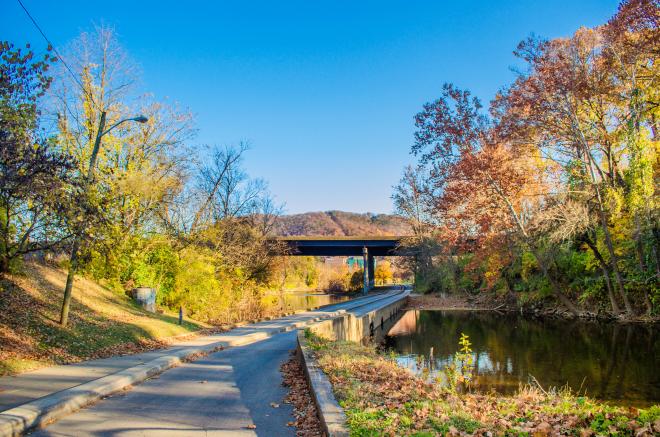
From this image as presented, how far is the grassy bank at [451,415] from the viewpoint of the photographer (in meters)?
5.96

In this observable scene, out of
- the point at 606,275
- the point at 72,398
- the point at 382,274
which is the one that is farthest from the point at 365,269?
the point at 72,398

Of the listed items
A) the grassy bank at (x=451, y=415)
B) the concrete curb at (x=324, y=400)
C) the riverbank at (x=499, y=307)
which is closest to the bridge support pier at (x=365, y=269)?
the riverbank at (x=499, y=307)

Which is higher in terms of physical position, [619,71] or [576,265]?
[619,71]

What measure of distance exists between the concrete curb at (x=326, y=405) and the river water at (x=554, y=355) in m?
5.59

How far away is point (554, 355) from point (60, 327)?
18.1 metres

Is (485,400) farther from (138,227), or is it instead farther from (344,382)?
(138,227)

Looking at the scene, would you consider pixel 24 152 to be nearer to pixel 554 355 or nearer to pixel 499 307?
pixel 554 355

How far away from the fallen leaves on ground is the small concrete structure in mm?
12904

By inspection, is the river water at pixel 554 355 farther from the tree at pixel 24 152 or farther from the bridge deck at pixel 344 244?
the bridge deck at pixel 344 244

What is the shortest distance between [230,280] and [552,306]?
25257 mm

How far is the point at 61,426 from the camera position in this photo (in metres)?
6.93

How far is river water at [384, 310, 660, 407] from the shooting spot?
543 inches

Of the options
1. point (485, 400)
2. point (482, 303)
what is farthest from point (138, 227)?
point (482, 303)

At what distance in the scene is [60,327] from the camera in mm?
14148
